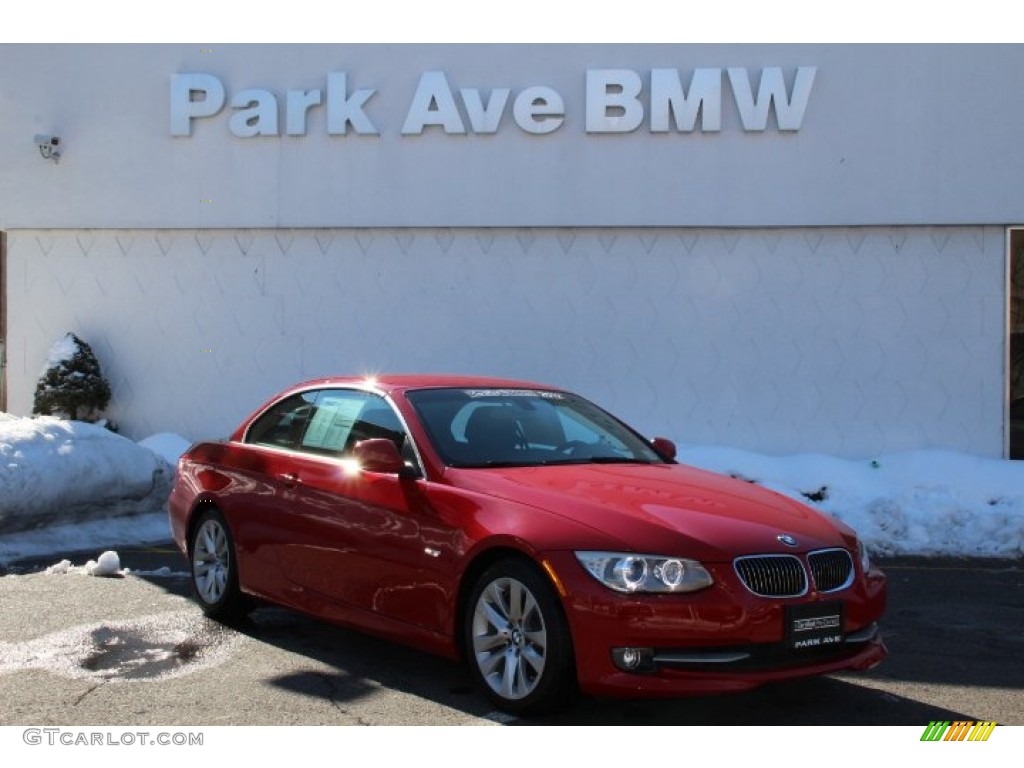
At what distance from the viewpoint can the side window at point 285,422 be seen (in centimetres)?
700

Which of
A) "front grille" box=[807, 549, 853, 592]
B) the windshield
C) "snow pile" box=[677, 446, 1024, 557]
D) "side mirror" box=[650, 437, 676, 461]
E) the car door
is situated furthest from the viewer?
"snow pile" box=[677, 446, 1024, 557]

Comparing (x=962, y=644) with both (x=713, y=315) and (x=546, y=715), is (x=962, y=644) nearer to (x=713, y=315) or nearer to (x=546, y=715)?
(x=546, y=715)

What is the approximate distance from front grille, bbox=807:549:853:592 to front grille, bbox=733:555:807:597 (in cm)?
9

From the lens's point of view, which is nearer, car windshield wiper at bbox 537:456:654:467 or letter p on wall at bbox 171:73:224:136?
car windshield wiper at bbox 537:456:654:467

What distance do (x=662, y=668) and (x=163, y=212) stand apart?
452 inches

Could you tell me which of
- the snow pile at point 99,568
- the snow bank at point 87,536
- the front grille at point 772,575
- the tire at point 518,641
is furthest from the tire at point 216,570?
the front grille at point 772,575

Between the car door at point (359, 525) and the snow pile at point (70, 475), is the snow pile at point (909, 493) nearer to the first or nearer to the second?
the car door at point (359, 525)

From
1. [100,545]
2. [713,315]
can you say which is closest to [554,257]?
[713,315]

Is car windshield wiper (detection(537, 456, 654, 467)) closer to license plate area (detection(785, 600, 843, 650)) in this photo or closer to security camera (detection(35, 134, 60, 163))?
license plate area (detection(785, 600, 843, 650))

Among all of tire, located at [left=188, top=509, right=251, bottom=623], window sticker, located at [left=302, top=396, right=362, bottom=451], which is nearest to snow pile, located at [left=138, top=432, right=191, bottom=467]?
tire, located at [left=188, top=509, right=251, bottom=623]

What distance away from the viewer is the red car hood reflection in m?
4.99

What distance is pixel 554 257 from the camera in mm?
14336

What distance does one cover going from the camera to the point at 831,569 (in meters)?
5.27

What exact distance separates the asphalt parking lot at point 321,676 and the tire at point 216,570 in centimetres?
13
